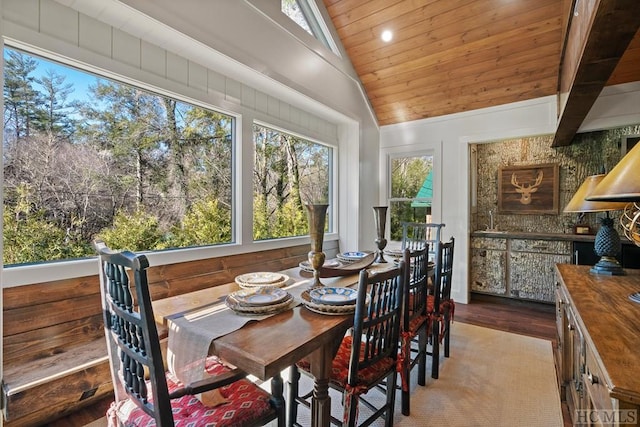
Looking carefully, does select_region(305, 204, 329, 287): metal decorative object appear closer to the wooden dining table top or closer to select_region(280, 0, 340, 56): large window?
the wooden dining table top

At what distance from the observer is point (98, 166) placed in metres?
2.23

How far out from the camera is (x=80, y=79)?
2127 millimetres

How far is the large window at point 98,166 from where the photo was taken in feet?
6.25

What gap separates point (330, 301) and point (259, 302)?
0.35m

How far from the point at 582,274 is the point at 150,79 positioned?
10.9 feet

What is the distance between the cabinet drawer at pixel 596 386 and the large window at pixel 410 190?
351cm

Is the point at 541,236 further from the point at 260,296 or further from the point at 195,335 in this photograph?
the point at 195,335

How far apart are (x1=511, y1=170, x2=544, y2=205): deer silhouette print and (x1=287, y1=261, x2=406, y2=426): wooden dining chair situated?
13.5 ft

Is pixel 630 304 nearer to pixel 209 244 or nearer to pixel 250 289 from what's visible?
pixel 250 289

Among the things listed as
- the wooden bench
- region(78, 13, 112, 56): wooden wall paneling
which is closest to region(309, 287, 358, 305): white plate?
the wooden bench

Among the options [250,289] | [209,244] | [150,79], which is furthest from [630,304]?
[150,79]

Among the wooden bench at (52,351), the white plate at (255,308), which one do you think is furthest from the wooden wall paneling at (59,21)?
the white plate at (255,308)

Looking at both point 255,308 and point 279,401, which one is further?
point 255,308

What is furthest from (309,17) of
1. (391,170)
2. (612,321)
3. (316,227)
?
(612,321)
